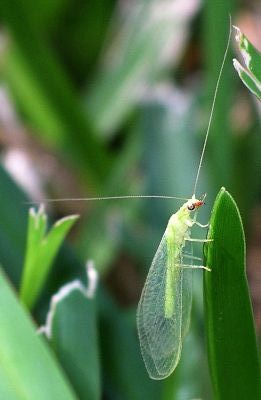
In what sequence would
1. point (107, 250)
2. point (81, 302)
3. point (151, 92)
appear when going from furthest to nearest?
point (151, 92), point (107, 250), point (81, 302)

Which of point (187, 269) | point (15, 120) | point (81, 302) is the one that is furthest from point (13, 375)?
point (15, 120)

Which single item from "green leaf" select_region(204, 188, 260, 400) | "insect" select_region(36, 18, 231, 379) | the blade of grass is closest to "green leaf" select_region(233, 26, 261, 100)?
"green leaf" select_region(204, 188, 260, 400)

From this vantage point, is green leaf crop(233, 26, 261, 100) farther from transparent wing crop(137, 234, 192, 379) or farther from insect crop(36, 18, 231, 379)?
transparent wing crop(137, 234, 192, 379)

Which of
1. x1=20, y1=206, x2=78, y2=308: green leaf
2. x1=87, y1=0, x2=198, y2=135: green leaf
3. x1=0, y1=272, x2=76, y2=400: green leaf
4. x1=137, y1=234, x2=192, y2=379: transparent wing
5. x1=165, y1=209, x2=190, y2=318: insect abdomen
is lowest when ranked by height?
x1=137, y1=234, x2=192, y2=379: transparent wing

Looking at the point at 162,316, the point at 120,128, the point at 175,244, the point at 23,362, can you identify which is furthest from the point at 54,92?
the point at 23,362

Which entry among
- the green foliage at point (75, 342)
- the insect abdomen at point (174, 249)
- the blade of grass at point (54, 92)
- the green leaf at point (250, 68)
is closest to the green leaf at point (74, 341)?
the green foliage at point (75, 342)

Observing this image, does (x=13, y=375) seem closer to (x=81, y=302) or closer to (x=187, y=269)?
(x=81, y=302)
